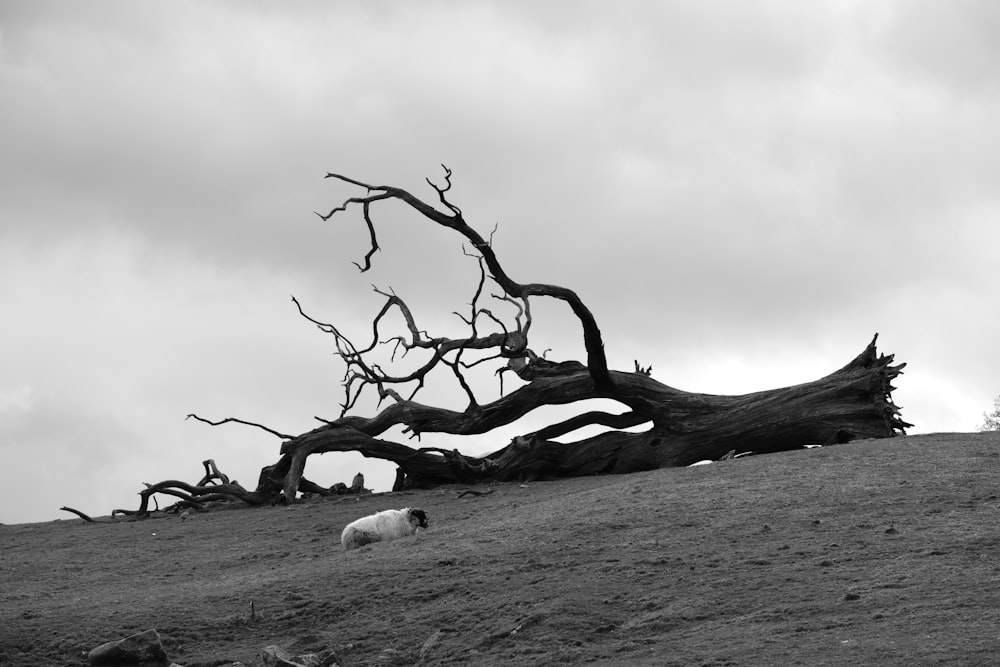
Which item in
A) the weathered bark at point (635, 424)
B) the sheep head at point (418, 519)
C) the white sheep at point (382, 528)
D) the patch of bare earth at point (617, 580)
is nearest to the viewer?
the patch of bare earth at point (617, 580)

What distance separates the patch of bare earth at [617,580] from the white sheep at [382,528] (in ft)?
1.58

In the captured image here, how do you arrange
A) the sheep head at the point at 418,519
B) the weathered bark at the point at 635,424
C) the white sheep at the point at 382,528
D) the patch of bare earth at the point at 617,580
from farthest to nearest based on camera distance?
the weathered bark at the point at 635,424 → the sheep head at the point at 418,519 → the white sheep at the point at 382,528 → the patch of bare earth at the point at 617,580

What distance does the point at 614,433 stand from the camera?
1013 inches

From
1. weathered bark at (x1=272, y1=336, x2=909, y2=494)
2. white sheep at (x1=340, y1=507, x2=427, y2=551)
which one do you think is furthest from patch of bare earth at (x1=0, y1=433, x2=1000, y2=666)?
weathered bark at (x1=272, y1=336, x2=909, y2=494)

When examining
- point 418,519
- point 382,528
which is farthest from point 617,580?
point 418,519

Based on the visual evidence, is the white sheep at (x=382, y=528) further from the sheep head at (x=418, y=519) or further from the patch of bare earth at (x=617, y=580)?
the patch of bare earth at (x=617, y=580)

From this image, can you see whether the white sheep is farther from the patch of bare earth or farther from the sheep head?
the patch of bare earth

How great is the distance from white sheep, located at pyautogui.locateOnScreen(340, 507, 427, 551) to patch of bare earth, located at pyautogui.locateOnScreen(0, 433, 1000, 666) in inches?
18.9

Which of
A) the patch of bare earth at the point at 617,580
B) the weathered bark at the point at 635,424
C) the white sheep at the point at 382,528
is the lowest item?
the patch of bare earth at the point at 617,580

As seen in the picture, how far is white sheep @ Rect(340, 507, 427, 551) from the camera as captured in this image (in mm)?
18531

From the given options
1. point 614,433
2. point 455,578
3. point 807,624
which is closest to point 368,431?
point 614,433

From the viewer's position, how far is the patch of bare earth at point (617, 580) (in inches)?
450

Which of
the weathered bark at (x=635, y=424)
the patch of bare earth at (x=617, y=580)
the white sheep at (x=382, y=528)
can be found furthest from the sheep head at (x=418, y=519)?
the weathered bark at (x=635, y=424)

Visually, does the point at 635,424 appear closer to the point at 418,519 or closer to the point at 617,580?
the point at 418,519
